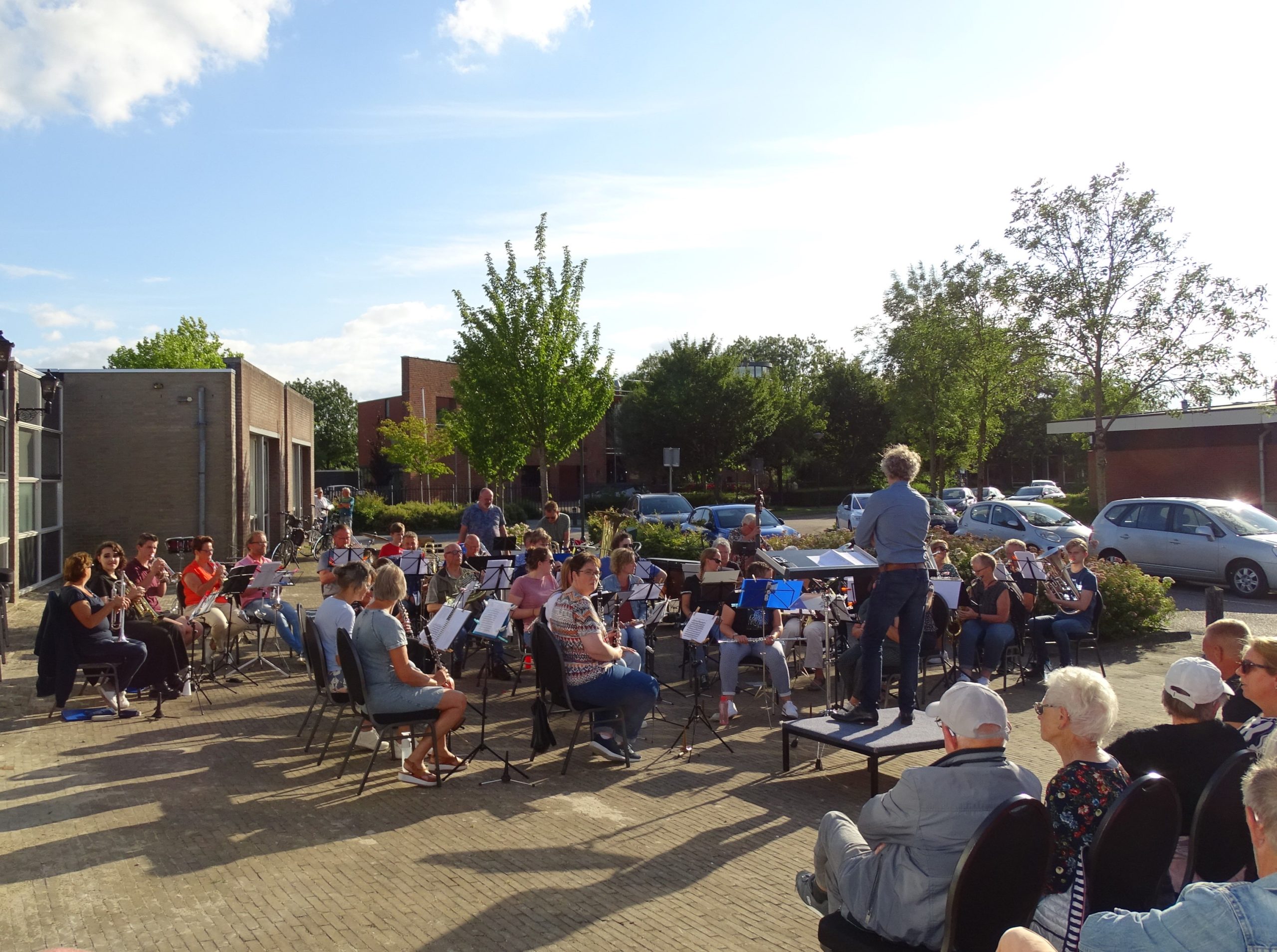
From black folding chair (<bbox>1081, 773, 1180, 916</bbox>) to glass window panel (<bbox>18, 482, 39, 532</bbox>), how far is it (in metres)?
17.0

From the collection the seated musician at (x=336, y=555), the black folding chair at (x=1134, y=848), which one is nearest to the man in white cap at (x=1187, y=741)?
the black folding chair at (x=1134, y=848)

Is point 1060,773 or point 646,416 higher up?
point 646,416

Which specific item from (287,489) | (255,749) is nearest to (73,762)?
(255,749)

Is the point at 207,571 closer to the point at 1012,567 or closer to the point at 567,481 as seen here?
the point at 1012,567

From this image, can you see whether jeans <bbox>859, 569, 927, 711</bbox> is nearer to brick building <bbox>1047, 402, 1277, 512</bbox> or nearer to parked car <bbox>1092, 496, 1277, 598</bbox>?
parked car <bbox>1092, 496, 1277, 598</bbox>

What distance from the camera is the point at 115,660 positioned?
8445 mm

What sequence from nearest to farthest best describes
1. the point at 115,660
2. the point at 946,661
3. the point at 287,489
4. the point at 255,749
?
the point at 255,749 → the point at 115,660 → the point at 946,661 → the point at 287,489

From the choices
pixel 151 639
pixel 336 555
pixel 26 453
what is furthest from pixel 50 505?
pixel 151 639

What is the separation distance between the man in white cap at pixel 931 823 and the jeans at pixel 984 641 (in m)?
6.10

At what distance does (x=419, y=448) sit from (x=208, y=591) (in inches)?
1231

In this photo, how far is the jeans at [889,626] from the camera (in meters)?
6.66

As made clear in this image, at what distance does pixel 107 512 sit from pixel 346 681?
15.3 metres

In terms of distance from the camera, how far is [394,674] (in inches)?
260

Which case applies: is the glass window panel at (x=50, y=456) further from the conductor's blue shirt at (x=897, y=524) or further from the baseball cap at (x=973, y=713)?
the baseball cap at (x=973, y=713)
